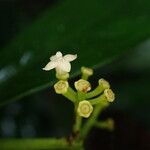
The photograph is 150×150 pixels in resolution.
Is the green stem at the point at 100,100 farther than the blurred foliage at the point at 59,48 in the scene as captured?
No

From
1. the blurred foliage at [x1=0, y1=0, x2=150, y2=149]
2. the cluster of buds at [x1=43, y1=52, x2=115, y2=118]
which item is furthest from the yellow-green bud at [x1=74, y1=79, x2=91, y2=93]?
the blurred foliage at [x1=0, y1=0, x2=150, y2=149]

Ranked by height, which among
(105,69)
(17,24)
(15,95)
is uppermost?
(17,24)

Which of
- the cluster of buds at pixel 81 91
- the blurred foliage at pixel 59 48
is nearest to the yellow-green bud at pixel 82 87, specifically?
the cluster of buds at pixel 81 91

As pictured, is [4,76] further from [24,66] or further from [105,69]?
[105,69]

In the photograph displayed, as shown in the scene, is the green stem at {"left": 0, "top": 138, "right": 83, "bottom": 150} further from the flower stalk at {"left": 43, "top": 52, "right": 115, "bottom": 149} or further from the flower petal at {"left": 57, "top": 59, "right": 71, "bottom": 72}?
the flower petal at {"left": 57, "top": 59, "right": 71, "bottom": 72}

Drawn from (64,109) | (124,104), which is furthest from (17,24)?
(124,104)

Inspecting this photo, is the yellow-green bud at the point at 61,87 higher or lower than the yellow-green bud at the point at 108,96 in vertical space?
higher

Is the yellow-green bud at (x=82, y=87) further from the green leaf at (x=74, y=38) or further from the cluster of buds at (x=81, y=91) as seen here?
the green leaf at (x=74, y=38)

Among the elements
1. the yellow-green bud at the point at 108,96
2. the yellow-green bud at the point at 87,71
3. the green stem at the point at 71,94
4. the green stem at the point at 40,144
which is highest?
the yellow-green bud at the point at 87,71
